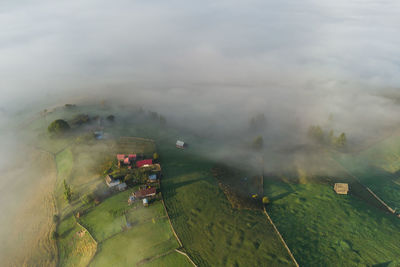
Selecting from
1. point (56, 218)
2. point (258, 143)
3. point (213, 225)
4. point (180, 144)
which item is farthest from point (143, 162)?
point (258, 143)

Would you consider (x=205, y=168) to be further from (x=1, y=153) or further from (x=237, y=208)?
(x=1, y=153)

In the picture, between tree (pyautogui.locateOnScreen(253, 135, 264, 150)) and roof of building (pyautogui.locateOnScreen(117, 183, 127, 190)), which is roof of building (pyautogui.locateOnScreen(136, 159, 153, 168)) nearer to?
roof of building (pyautogui.locateOnScreen(117, 183, 127, 190))

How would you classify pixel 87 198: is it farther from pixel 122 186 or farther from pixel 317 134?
pixel 317 134

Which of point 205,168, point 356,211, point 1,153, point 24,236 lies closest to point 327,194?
point 356,211

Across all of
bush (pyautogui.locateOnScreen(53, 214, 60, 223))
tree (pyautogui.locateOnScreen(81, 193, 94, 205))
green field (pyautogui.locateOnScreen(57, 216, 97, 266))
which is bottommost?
green field (pyautogui.locateOnScreen(57, 216, 97, 266))

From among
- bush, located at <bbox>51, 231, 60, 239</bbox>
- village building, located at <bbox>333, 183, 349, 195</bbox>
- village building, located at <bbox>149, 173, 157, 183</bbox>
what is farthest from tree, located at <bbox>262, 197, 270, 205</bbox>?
bush, located at <bbox>51, 231, 60, 239</bbox>

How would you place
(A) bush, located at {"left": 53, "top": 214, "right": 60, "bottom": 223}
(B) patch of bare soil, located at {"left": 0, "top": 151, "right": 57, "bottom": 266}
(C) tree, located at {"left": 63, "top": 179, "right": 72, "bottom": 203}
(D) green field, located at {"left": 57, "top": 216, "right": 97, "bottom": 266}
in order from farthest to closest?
(C) tree, located at {"left": 63, "top": 179, "right": 72, "bottom": 203} → (A) bush, located at {"left": 53, "top": 214, "right": 60, "bottom": 223} → (B) patch of bare soil, located at {"left": 0, "top": 151, "right": 57, "bottom": 266} → (D) green field, located at {"left": 57, "top": 216, "right": 97, "bottom": 266}
